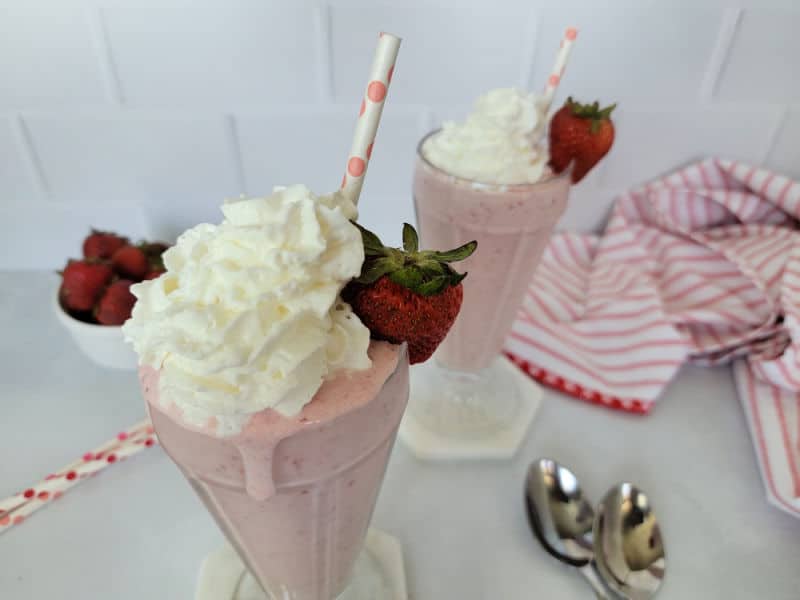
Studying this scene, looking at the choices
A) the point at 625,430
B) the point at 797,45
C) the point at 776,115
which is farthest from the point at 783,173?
the point at 625,430

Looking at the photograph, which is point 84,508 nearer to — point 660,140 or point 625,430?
A: point 625,430

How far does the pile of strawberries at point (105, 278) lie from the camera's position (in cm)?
86

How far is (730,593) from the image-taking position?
2.15 feet

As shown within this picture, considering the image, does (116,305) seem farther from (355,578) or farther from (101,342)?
(355,578)

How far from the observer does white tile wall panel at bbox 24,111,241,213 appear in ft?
3.19

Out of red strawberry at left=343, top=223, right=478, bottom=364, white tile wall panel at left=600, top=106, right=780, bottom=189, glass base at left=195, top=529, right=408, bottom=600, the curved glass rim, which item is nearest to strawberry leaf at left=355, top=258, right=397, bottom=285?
red strawberry at left=343, top=223, right=478, bottom=364

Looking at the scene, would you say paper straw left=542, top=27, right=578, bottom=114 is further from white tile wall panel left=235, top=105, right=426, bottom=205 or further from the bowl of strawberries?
the bowl of strawberries

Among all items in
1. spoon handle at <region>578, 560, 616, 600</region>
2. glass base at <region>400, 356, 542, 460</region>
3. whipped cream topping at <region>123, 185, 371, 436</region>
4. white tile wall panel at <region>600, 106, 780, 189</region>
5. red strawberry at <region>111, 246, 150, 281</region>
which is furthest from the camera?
white tile wall panel at <region>600, 106, 780, 189</region>

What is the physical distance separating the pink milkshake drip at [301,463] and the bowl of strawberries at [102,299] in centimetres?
47

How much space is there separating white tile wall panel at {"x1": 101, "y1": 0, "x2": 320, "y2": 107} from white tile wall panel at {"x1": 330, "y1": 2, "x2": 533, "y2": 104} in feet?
0.20

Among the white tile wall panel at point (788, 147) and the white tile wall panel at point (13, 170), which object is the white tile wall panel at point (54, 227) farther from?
the white tile wall panel at point (788, 147)

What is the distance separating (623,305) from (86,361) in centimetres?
97

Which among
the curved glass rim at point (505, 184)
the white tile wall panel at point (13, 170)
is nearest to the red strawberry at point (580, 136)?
the curved glass rim at point (505, 184)

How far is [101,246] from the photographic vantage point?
96cm
